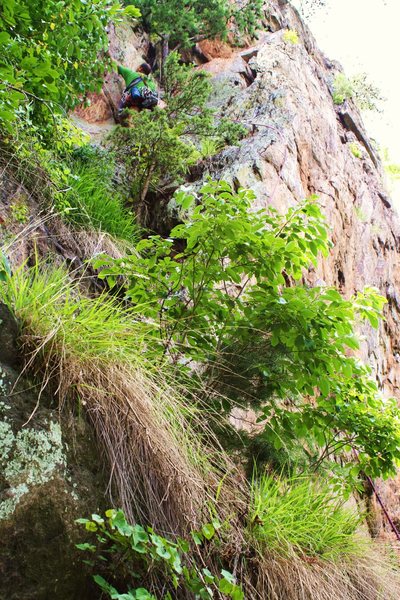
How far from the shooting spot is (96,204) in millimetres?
4918

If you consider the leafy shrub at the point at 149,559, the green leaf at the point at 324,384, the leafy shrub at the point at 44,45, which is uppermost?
the leafy shrub at the point at 44,45

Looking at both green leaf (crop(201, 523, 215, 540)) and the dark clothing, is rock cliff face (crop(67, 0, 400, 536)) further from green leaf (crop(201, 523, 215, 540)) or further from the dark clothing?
green leaf (crop(201, 523, 215, 540))

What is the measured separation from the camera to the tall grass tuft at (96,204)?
15.2ft

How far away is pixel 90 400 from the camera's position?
1.96 metres

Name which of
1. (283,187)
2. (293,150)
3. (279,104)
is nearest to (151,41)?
(279,104)

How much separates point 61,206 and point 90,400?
2.61 m

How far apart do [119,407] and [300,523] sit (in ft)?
3.89

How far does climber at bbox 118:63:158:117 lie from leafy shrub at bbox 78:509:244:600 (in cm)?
637

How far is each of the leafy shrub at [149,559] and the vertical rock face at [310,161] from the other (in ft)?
15.6

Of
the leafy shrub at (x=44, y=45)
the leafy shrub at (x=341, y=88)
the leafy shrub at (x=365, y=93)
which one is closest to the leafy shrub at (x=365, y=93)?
the leafy shrub at (x=365, y=93)

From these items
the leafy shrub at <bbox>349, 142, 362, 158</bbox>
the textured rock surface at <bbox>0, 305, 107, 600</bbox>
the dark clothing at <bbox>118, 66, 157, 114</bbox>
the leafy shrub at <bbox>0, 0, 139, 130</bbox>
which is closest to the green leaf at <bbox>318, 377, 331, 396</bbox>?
the textured rock surface at <bbox>0, 305, 107, 600</bbox>

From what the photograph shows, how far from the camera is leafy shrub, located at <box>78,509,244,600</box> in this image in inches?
63.4

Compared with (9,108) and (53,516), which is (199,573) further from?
(9,108)

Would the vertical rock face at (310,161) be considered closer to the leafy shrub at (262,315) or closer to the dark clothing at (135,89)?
the dark clothing at (135,89)
